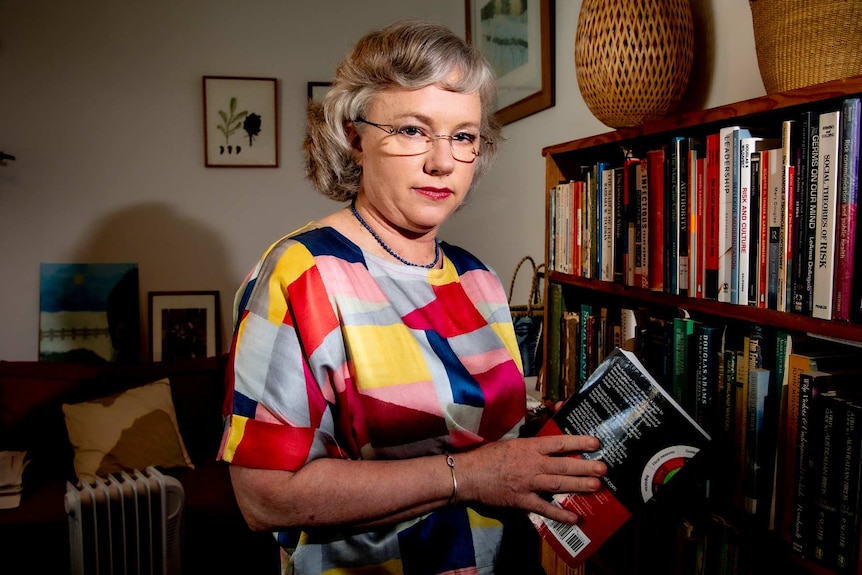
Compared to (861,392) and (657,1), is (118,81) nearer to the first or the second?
(657,1)

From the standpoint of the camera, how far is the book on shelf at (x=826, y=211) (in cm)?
85

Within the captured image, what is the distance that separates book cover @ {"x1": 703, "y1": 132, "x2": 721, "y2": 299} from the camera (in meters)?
1.07

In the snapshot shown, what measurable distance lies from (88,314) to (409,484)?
2.61m

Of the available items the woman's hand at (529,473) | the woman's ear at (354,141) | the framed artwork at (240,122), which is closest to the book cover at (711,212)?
the woman's hand at (529,473)

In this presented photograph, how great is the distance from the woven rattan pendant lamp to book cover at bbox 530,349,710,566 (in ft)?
2.16

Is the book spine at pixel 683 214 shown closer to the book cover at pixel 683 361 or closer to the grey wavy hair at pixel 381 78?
the book cover at pixel 683 361

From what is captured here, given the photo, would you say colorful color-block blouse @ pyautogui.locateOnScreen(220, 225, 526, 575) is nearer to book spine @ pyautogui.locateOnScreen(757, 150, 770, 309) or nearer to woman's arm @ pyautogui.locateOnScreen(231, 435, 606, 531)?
woman's arm @ pyautogui.locateOnScreen(231, 435, 606, 531)

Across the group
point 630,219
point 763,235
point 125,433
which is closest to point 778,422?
point 763,235

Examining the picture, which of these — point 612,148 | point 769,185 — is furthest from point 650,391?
point 612,148

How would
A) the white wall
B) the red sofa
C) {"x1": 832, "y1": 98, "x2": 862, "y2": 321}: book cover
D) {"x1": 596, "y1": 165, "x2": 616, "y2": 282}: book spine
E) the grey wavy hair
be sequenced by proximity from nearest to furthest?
1. {"x1": 832, "y1": 98, "x2": 862, "y2": 321}: book cover
2. the grey wavy hair
3. {"x1": 596, "y1": 165, "x2": 616, "y2": 282}: book spine
4. the red sofa
5. the white wall

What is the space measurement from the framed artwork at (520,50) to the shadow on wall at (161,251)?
5.21 feet

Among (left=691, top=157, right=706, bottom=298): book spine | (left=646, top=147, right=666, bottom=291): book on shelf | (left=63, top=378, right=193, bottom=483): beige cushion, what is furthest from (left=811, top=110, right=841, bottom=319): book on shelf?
(left=63, top=378, right=193, bottom=483): beige cushion

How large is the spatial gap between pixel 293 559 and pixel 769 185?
926 millimetres

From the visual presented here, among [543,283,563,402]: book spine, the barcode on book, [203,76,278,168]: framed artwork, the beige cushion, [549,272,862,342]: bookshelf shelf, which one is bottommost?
the beige cushion
